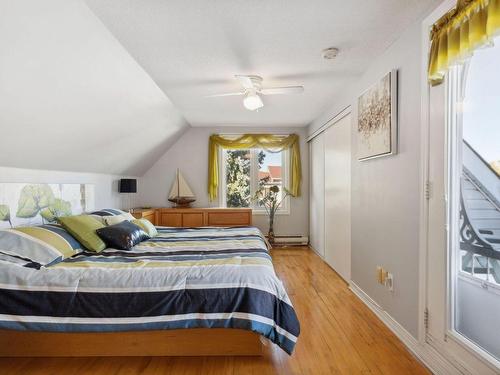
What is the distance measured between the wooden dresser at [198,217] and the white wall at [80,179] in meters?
0.76

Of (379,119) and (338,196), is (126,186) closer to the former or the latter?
(338,196)

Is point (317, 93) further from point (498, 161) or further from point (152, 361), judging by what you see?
point (152, 361)

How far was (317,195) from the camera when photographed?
4848 mm

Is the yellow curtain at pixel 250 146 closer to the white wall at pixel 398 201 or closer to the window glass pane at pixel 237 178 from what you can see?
the window glass pane at pixel 237 178

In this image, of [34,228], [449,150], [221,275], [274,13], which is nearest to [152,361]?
[221,275]

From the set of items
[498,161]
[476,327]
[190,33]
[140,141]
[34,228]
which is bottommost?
[476,327]

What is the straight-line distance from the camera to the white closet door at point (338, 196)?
3396 millimetres

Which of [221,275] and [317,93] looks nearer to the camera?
[221,275]

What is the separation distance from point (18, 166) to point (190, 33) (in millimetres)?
1887

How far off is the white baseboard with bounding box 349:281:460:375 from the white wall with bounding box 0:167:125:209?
134 inches

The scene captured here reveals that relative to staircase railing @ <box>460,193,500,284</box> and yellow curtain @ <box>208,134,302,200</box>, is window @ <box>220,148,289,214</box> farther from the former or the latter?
staircase railing @ <box>460,193,500,284</box>

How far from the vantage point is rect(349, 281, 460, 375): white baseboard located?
5.55ft

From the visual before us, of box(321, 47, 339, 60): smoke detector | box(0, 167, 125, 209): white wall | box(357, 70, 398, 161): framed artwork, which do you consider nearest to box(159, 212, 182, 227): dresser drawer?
box(0, 167, 125, 209): white wall

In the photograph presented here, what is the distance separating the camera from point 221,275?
183 cm
